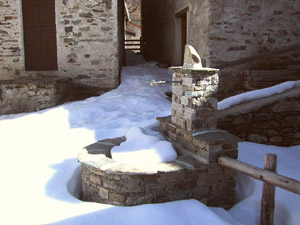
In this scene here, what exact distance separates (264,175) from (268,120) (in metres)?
1.99

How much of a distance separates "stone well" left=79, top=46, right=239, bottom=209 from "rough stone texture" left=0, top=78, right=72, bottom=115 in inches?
139

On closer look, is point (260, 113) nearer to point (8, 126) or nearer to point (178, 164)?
point (178, 164)

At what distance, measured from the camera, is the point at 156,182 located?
3674 millimetres

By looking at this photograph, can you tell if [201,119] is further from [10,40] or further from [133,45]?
[133,45]

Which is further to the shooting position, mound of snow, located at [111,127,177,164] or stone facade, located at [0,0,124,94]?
stone facade, located at [0,0,124,94]

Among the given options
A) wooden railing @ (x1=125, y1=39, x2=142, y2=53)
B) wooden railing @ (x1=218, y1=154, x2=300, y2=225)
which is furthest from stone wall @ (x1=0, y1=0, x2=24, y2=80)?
wooden railing @ (x1=125, y1=39, x2=142, y2=53)

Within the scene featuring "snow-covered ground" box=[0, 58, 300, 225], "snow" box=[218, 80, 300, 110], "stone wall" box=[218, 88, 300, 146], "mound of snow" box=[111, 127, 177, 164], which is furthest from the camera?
"snow" box=[218, 80, 300, 110]

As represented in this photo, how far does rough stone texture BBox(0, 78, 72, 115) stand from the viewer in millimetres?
7496

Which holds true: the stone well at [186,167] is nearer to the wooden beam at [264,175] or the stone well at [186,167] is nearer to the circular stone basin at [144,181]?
the circular stone basin at [144,181]

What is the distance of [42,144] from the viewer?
219 inches

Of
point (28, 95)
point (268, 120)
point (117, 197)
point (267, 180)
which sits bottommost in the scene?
point (117, 197)

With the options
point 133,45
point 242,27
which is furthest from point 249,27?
point 133,45

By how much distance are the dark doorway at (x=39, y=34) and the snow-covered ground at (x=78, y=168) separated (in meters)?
1.55

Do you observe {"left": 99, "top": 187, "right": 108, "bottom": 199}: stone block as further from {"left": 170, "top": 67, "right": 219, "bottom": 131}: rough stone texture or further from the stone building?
the stone building
